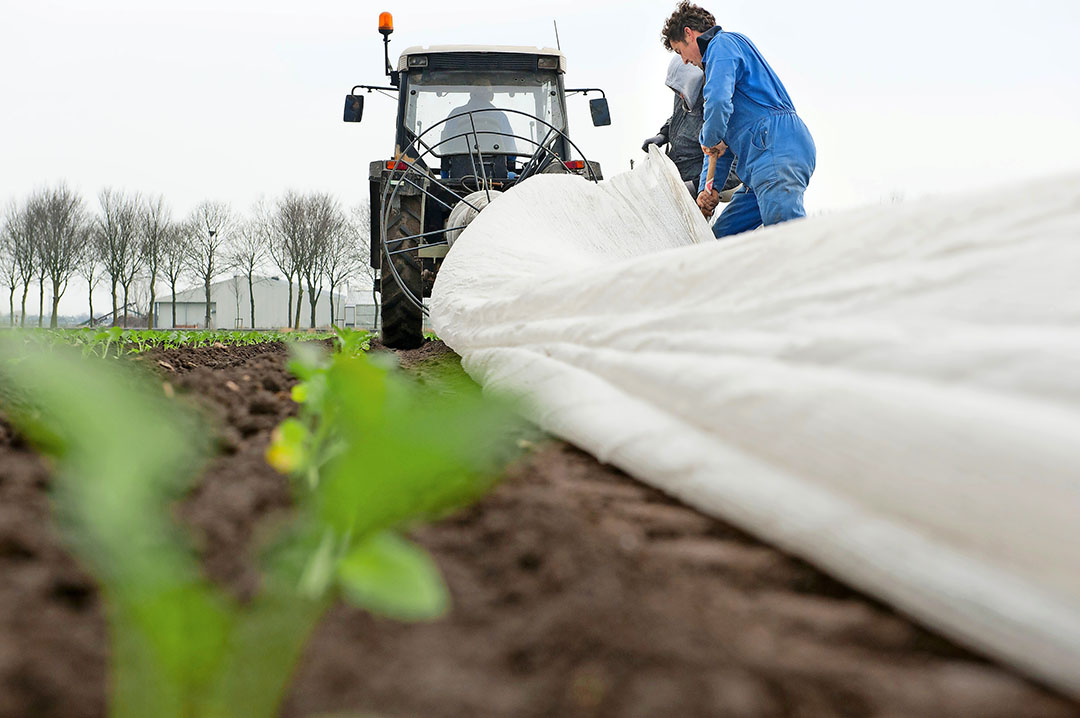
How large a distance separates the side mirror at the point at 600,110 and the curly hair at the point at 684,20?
1.85 metres

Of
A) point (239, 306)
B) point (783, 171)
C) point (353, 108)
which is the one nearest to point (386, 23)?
point (353, 108)

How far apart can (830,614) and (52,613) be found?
23.0 inches

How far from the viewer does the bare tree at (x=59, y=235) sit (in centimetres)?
2317

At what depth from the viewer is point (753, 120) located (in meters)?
3.16

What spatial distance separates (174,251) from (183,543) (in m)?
29.7

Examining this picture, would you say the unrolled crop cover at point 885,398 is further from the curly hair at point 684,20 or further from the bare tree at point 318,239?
the bare tree at point 318,239

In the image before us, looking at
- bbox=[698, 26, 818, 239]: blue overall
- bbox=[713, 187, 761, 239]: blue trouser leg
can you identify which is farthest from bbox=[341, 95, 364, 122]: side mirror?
bbox=[713, 187, 761, 239]: blue trouser leg

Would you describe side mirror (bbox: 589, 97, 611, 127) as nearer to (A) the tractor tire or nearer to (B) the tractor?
(B) the tractor

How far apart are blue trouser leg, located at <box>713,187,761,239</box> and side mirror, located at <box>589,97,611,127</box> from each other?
78.0 inches

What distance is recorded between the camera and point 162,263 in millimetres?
26031

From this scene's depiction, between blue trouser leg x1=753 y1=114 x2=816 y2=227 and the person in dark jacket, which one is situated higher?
the person in dark jacket

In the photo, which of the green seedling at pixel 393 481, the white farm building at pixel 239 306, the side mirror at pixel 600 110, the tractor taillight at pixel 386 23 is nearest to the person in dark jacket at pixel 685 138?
the side mirror at pixel 600 110

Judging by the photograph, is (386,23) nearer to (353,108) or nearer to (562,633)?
(353,108)

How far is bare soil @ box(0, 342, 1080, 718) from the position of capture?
1.36ft
